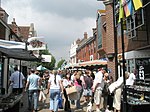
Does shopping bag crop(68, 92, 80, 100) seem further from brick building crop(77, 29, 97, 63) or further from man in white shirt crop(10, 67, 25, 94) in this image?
brick building crop(77, 29, 97, 63)

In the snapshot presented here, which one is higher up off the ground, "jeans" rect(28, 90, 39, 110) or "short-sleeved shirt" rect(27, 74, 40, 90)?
"short-sleeved shirt" rect(27, 74, 40, 90)

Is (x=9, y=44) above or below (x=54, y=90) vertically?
above

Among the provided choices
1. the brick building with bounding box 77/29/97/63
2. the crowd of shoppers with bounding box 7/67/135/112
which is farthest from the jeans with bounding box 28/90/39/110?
the brick building with bounding box 77/29/97/63

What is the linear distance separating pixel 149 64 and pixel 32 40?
6169 millimetres

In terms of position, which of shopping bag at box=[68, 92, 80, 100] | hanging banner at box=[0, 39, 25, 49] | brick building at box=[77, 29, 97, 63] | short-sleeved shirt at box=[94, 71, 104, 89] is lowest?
shopping bag at box=[68, 92, 80, 100]

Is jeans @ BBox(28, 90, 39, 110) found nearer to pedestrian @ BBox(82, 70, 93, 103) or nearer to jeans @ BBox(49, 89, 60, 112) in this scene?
jeans @ BBox(49, 89, 60, 112)

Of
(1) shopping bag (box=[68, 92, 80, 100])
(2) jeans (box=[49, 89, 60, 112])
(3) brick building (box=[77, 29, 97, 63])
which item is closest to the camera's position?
(2) jeans (box=[49, 89, 60, 112])

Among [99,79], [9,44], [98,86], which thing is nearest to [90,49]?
[98,86]

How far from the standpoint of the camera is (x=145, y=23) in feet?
39.9

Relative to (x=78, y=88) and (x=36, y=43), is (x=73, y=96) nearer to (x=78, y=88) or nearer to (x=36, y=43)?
(x=78, y=88)

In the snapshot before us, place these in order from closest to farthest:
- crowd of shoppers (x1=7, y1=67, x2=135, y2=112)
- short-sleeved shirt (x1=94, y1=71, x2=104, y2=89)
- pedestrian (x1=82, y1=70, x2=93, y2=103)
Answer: crowd of shoppers (x1=7, y1=67, x2=135, y2=112)
short-sleeved shirt (x1=94, y1=71, x2=104, y2=89)
pedestrian (x1=82, y1=70, x2=93, y2=103)

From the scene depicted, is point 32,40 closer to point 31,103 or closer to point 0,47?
point 0,47

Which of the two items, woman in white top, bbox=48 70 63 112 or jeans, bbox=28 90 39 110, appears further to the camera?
jeans, bbox=28 90 39 110

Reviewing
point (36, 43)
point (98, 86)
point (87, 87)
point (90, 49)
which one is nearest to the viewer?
point (98, 86)
